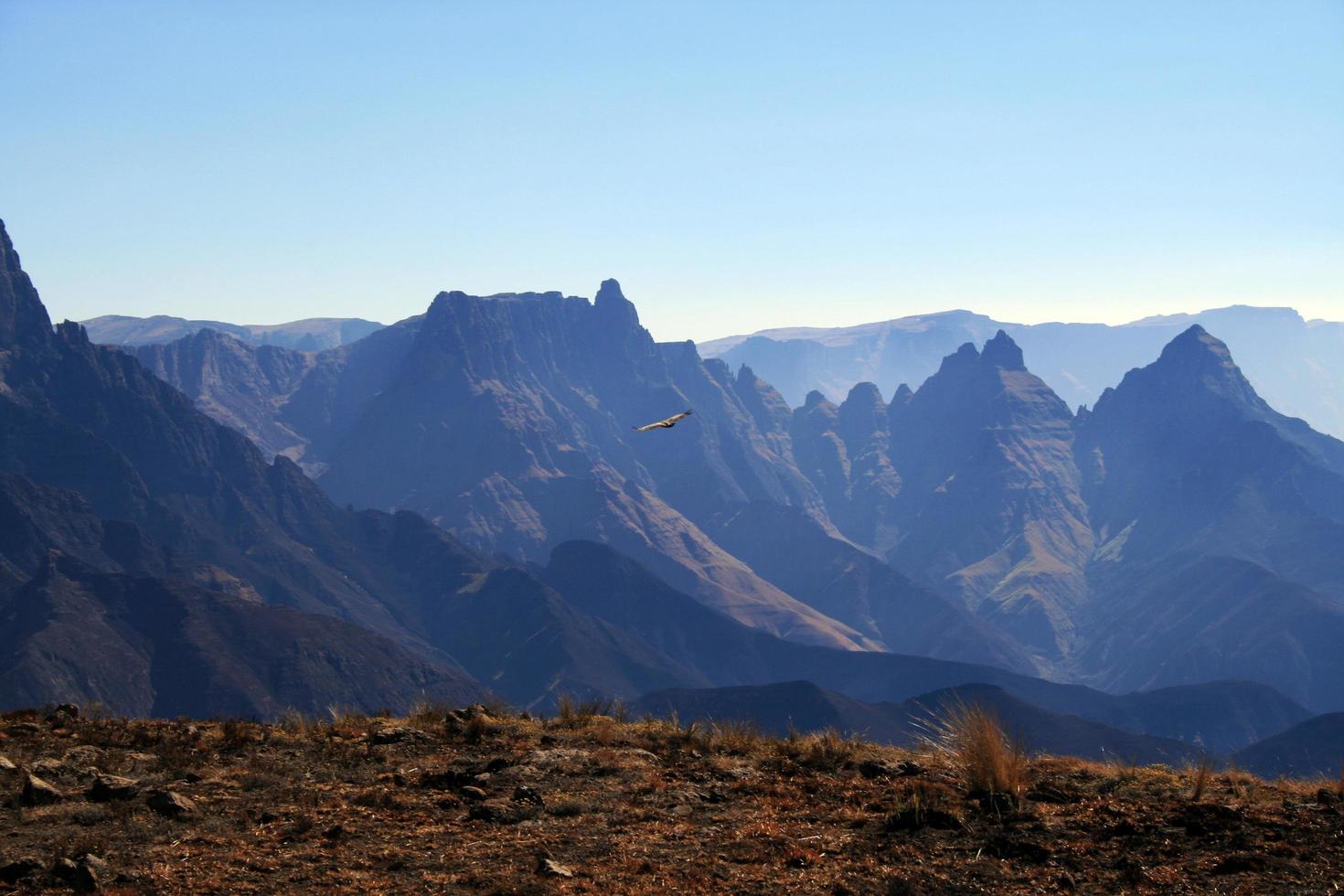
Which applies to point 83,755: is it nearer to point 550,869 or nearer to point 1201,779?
point 550,869

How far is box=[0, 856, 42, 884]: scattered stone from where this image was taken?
Result: 13.0 metres

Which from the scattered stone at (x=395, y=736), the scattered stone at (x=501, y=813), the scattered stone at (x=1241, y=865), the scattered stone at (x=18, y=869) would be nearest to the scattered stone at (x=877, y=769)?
the scattered stone at (x=1241, y=865)

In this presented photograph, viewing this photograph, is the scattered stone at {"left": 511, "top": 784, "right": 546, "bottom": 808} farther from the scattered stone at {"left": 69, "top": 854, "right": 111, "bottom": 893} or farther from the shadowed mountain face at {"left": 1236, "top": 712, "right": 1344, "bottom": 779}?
the shadowed mountain face at {"left": 1236, "top": 712, "right": 1344, "bottom": 779}

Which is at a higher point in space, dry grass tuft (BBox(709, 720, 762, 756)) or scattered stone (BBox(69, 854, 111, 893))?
scattered stone (BBox(69, 854, 111, 893))

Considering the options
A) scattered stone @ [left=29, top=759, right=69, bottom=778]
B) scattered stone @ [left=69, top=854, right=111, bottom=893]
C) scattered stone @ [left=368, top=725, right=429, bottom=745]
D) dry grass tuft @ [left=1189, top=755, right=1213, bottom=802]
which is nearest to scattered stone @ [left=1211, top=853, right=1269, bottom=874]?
dry grass tuft @ [left=1189, top=755, right=1213, bottom=802]

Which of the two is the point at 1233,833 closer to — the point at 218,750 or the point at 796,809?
the point at 796,809

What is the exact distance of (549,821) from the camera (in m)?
15.8

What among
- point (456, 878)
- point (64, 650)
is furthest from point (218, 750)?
point (64, 650)

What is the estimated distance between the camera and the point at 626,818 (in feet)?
52.3

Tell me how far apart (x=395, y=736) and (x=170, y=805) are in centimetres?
478

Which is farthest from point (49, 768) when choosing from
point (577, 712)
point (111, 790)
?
point (577, 712)

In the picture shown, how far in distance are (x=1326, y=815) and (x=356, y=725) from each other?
15470 millimetres

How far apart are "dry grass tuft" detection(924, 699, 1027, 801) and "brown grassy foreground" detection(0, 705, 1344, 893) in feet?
0.12

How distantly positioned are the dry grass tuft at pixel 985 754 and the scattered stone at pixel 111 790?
11530 millimetres
